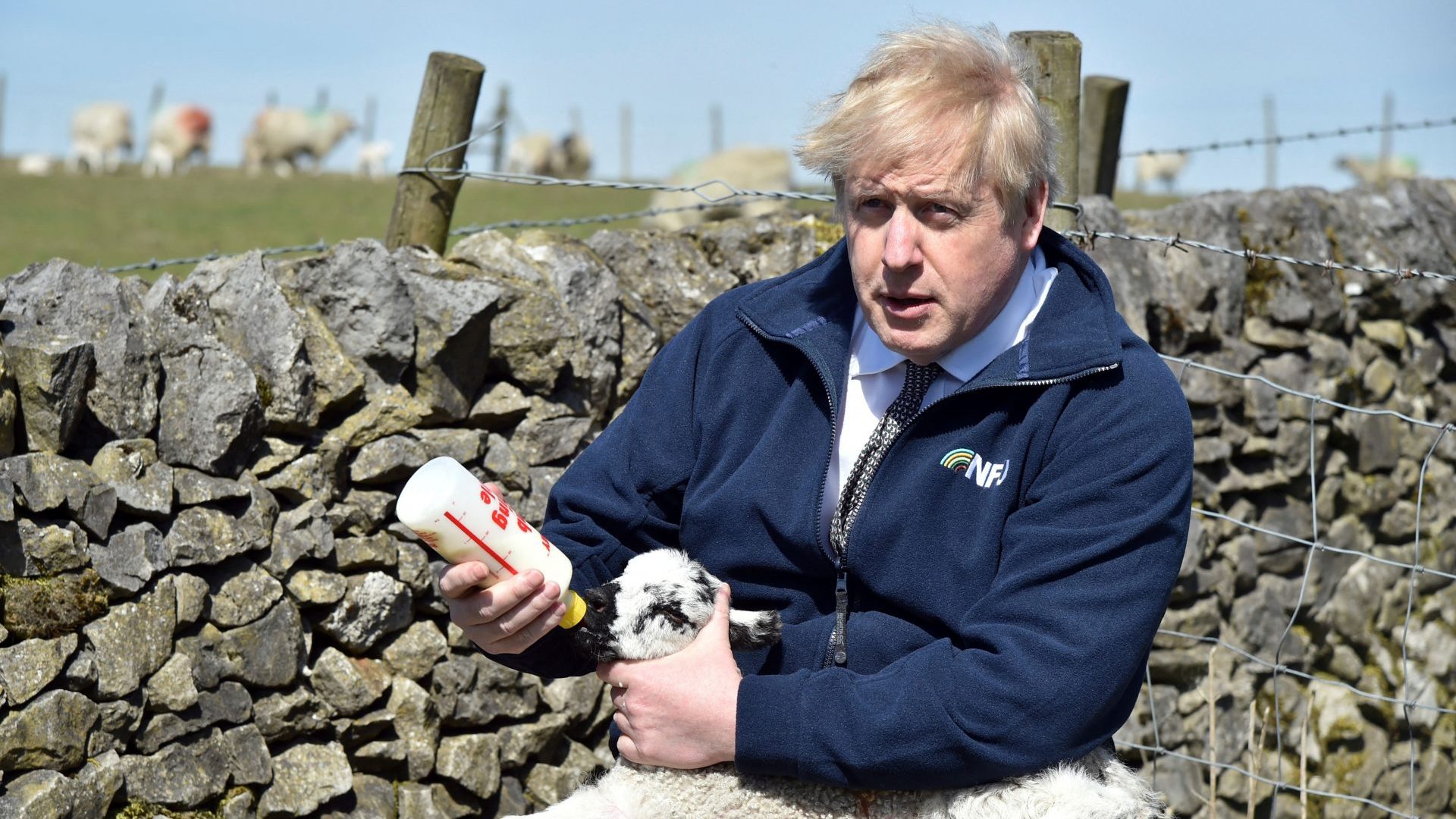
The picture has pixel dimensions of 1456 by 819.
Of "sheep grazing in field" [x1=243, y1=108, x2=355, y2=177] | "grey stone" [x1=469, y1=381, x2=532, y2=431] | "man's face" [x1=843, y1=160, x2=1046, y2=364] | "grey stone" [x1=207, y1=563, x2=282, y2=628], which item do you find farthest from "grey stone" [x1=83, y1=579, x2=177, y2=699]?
"sheep grazing in field" [x1=243, y1=108, x2=355, y2=177]

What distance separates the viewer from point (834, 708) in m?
2.19

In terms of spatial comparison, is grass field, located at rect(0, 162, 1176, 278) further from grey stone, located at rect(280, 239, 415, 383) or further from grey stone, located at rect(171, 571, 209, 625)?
grey stone, located at rect(171, 571, 209, 625)

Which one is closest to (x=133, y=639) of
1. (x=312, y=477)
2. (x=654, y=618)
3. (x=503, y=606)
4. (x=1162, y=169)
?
(x=312, y=477)

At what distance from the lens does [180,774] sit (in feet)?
10.5

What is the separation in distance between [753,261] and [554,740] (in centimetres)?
169

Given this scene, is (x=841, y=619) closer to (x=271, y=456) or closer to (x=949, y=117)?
(x=949, y=117)

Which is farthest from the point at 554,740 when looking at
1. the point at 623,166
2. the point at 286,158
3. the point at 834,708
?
the point at 623,166

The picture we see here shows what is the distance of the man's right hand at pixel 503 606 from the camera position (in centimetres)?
220

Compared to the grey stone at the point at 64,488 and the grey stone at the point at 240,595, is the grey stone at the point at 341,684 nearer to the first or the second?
the grey stone at the point at 240,595

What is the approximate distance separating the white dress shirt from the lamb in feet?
0.95

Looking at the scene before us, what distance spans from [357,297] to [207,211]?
736 inches

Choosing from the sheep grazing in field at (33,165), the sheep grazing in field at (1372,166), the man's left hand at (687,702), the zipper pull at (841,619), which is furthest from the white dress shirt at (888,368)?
the sheep grazing in field at (1372,166)

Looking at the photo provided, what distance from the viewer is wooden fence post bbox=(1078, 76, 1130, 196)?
4.76m

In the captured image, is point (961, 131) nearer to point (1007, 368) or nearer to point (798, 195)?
point (1007, 368)
